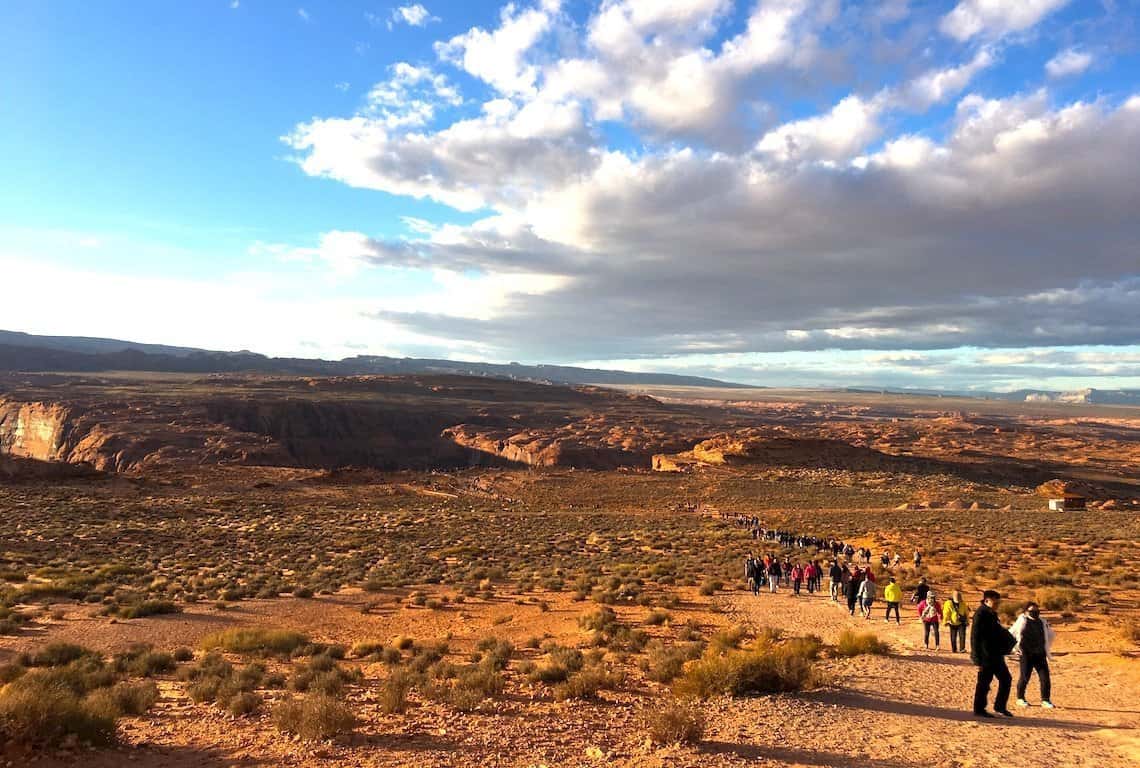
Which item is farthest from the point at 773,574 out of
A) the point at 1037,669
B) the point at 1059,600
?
the point at 1037,669

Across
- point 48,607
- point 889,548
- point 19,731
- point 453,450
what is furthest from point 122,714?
point 453,450

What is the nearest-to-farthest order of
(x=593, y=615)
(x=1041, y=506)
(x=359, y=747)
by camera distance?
1. (x=359, y=747)
2. (x=593, y=615)
3. (x=1041, y=506)

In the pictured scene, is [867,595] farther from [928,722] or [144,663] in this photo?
[144,663]

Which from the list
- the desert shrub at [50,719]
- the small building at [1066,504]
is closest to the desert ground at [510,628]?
the desert shrub at [50,719]

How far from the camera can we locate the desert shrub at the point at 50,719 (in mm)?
6594

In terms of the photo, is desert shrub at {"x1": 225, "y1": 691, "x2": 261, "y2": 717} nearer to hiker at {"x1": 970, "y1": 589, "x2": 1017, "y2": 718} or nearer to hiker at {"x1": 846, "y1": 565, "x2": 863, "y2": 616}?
hiker at {"x1": 970, "y1": 589, "x2": 1017, "y2": 718}

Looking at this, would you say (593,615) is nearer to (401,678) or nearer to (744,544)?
(401,678)

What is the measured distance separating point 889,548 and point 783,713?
2454cm

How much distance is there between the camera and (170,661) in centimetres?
1116

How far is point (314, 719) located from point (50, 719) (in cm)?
266

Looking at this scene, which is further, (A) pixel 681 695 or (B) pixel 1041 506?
(B) pixel 1041 506

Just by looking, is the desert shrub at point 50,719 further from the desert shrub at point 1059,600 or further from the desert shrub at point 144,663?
the desert shrub at point 1059,600

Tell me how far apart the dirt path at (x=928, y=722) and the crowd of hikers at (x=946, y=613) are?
1.56 feet

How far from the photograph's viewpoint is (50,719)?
22.2 feet
